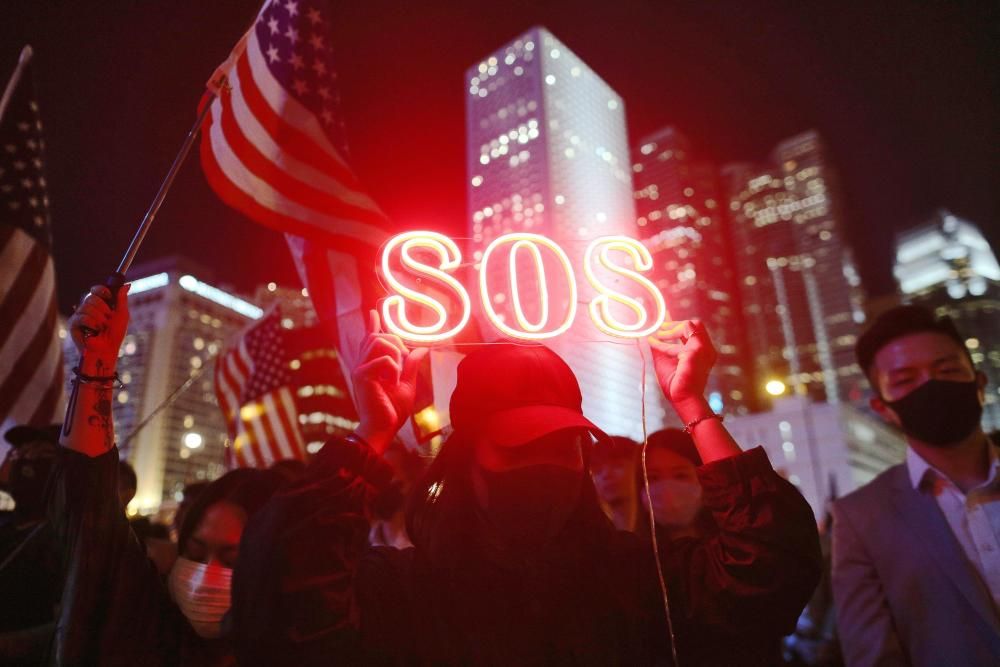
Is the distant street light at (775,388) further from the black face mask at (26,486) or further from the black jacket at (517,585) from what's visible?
the black face mask at (26,486)

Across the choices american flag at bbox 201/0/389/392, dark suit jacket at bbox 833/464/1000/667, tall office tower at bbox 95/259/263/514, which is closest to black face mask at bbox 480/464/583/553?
dark suit jacket at bbox 833/464/1000/667

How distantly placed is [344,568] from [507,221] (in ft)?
196

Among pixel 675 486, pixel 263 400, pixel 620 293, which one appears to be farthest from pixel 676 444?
pixel 263 400

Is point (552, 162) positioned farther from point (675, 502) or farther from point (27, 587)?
point (27, 587)

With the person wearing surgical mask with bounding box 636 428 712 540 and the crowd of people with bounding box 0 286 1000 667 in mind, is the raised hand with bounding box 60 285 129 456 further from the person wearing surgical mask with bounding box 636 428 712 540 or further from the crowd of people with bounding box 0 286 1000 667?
the person wearing surgical mask with bounding box 636 428 712 540

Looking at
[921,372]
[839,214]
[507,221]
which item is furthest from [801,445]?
[839,214]

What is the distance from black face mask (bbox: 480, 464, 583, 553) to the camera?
212cm

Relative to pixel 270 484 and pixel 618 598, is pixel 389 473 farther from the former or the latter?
pixel 270 484

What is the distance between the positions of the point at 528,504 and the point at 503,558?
205mm

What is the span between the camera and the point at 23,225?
541 cm

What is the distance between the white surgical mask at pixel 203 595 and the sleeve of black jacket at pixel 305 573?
900 millimetres

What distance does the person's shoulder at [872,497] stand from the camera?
10.7 feet

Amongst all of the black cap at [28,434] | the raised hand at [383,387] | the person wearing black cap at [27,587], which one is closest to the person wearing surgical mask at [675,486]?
the raised hand at [383,387]

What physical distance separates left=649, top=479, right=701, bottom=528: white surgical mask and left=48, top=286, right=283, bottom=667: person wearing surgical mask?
2618 millimetres
